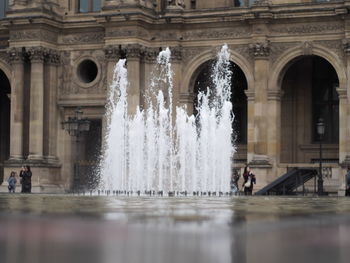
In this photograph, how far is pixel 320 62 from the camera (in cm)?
4172

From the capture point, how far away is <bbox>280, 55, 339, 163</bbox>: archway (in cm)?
4094

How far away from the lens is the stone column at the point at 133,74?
131 ft

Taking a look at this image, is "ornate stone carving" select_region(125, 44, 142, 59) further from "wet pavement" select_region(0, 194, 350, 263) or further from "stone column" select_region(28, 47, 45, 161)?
"wet pavement" select_region(0, 194, 350, 263)

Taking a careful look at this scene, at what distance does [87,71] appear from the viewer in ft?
142

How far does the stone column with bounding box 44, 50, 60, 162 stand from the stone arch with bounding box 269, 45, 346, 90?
1056 centimetres

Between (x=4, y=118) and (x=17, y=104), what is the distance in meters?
5.87

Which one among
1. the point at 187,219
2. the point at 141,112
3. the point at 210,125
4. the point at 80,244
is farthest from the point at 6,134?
the point at 80,244

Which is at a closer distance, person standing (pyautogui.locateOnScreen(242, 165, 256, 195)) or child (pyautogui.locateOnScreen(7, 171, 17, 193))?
person standing (pyautogui.locateOnScreen(242, 165, 256, 195))

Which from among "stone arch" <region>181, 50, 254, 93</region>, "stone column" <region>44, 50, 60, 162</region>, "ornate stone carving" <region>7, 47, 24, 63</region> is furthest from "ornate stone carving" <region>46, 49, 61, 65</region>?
"stone arch" <region>181, 50, 254, 93</region>

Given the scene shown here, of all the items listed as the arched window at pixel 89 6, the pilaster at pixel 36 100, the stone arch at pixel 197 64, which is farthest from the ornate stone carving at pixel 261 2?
the pilaster at pixel 36 100

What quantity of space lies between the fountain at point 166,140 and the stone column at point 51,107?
324cm

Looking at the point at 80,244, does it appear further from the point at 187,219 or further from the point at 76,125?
the point at 76,125

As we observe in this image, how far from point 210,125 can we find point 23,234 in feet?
87.7

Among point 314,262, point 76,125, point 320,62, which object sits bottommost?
point 314,262
